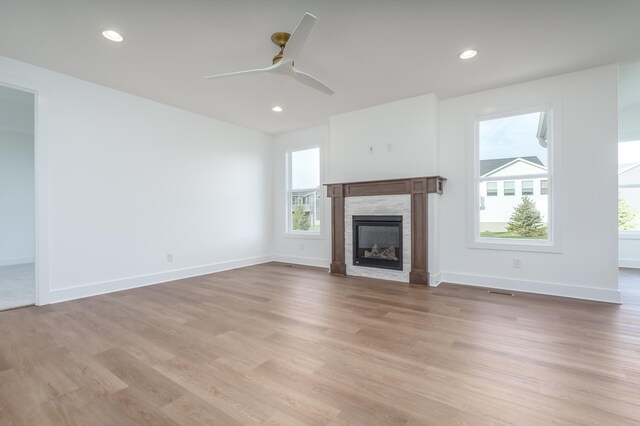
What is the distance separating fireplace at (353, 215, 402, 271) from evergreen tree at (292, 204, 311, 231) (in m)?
1.45

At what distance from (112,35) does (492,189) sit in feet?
15.7

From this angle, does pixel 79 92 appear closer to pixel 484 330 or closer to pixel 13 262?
pixel 13 262

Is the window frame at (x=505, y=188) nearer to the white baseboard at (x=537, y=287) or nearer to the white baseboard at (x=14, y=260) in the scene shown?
the white baseboard at (x=537, y=287)

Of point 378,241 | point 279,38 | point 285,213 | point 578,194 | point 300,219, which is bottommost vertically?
point 378,241

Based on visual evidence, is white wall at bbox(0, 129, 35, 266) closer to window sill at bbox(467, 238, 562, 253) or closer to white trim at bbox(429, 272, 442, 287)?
white trim at bbox(429, 272, 442, 287)

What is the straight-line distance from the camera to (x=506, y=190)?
4.07m

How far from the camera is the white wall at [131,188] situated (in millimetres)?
3469

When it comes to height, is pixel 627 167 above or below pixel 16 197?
above

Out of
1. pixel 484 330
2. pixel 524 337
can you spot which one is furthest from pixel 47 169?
pixel 524 337

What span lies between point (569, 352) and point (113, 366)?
10.7ft

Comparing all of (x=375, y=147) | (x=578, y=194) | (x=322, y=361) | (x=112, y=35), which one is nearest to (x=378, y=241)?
(x=375, y=147)

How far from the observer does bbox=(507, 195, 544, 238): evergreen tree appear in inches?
→ 153

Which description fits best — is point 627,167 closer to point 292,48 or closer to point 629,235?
point 629,235

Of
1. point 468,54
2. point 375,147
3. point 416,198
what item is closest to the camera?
point 468,54
